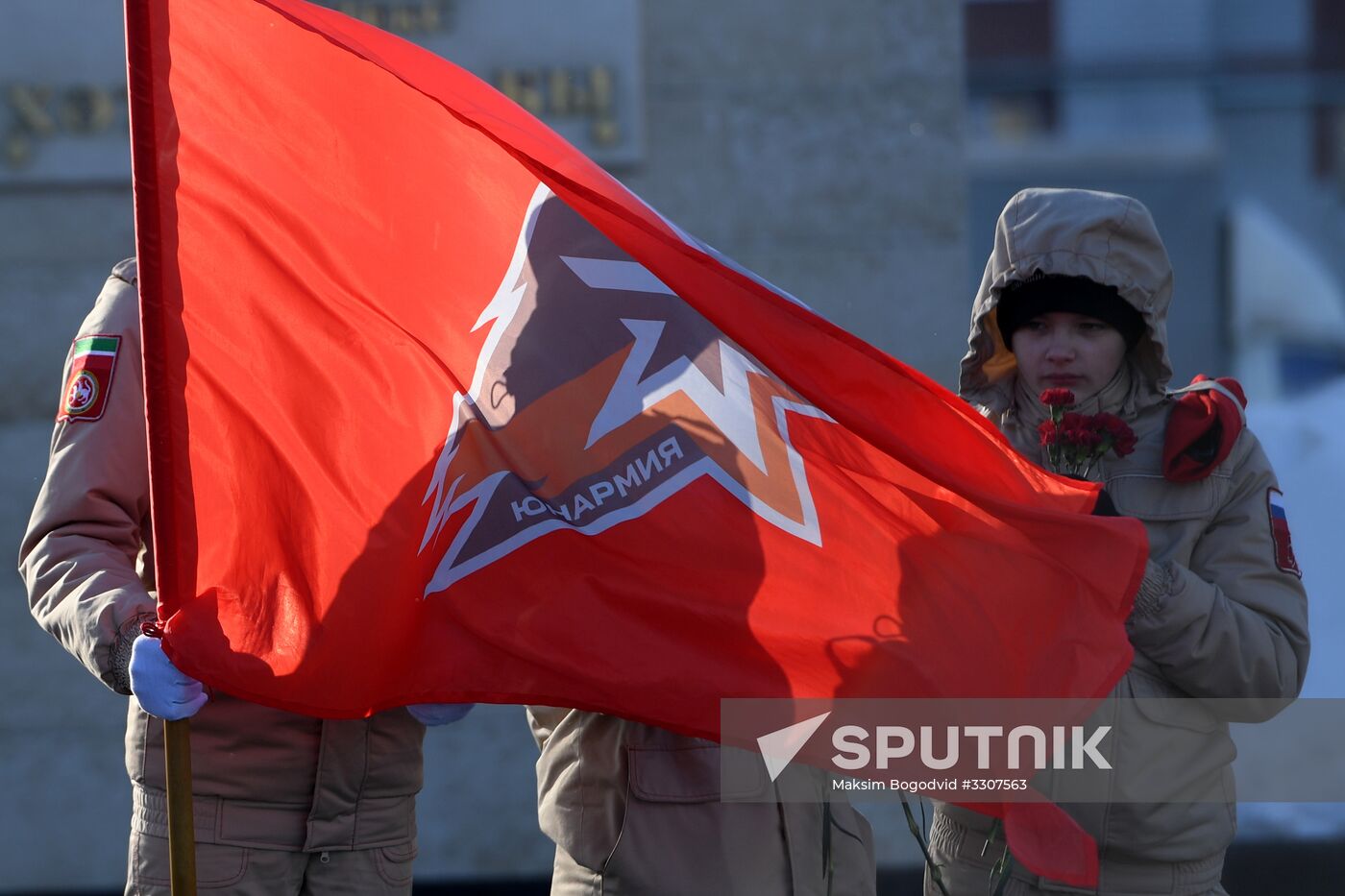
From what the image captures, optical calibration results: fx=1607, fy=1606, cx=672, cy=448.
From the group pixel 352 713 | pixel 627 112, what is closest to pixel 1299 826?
pixel 627 112

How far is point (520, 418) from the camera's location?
246 centimetres

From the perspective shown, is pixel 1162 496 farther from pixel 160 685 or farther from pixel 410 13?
pixel 410 13

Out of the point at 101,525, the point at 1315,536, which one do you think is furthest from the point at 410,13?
the point at 1315,536

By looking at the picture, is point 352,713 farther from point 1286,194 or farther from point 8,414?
point 1286,194

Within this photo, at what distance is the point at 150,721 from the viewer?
2.53 m

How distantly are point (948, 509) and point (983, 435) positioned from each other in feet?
0.43

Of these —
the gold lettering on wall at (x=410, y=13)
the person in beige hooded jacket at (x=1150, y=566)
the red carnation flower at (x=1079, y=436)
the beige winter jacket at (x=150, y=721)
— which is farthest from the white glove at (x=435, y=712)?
the gold lettering on wall at (x=410, y=13)

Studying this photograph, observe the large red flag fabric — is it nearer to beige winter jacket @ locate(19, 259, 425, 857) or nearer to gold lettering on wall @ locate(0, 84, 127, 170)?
beige winter jacket @ locate(19, 259, 425, 857)

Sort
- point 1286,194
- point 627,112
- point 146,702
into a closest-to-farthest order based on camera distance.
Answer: point 146,702, point 627,112, point 1286,194

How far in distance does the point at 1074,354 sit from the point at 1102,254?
0.17 metres

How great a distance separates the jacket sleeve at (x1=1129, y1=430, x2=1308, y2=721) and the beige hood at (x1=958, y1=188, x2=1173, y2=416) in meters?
0.21

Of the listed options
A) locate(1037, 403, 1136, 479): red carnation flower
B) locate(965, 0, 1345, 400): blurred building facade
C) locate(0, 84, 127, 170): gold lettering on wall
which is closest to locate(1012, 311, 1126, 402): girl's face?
locate(1037, 403, 1136, 479): red carnation flower

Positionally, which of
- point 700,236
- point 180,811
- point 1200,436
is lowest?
point 180,811

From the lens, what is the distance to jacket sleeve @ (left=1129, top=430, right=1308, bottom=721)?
2416mm
